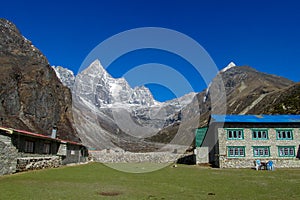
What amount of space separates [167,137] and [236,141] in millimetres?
103898

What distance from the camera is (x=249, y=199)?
11.2 metres

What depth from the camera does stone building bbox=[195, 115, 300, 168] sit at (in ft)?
103

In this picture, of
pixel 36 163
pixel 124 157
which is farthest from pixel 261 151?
pixel 36 163

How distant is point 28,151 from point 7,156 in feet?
13.8

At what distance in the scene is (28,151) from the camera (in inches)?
952

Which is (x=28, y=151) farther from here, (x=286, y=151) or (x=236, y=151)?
(x=286, y=151)

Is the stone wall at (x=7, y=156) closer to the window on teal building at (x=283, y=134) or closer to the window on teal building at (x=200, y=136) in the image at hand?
the window on teal building at (x=200, y=136)

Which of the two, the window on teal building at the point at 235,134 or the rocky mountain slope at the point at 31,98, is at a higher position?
the rocky mountain slope at the point at 31,98

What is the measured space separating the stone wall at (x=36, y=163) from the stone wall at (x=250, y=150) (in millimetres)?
18199

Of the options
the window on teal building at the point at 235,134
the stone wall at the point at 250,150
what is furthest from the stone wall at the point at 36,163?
the window on teal building at the point at 235,134

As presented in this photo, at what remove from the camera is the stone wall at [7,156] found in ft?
63.4

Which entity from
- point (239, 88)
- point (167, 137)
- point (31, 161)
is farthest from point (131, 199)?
point (239, 88)

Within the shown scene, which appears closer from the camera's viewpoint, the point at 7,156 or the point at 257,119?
the point at 7,156

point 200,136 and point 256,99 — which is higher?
point 256,99
